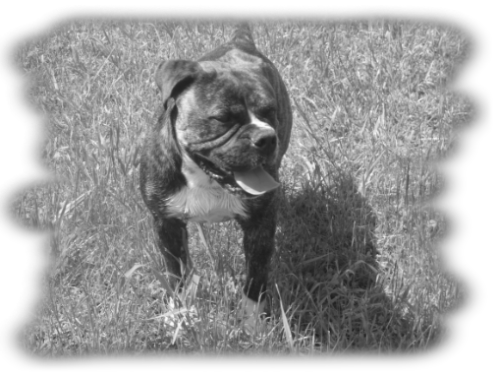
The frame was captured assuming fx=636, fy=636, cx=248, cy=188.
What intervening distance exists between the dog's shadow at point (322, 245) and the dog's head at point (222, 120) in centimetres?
78

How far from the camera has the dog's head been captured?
A: 320cm

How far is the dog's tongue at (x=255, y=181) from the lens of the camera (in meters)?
3.27

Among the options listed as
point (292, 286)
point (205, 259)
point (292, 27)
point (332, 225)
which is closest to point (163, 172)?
point (205, 259)

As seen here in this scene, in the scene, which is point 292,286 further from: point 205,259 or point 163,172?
point 163,172

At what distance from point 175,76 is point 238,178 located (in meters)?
0.62

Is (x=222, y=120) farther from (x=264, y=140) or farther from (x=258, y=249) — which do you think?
(x=258, y=249)

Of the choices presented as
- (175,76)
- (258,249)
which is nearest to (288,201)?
(258,249)

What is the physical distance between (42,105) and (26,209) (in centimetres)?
132

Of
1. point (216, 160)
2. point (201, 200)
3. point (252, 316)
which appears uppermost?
point (216, 160)

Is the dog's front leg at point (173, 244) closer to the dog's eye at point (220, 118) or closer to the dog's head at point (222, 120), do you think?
the dog's head at point (222, 120)

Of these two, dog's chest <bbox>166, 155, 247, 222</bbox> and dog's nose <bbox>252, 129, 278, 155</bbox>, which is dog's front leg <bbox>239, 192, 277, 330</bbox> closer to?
dog's chest <bbox>166, 155, 247, 222</bbox>

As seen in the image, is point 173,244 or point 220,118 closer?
point 220,118

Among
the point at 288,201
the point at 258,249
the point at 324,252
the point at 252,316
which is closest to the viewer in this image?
Answer: the point at 252,316

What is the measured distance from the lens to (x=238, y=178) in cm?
329
